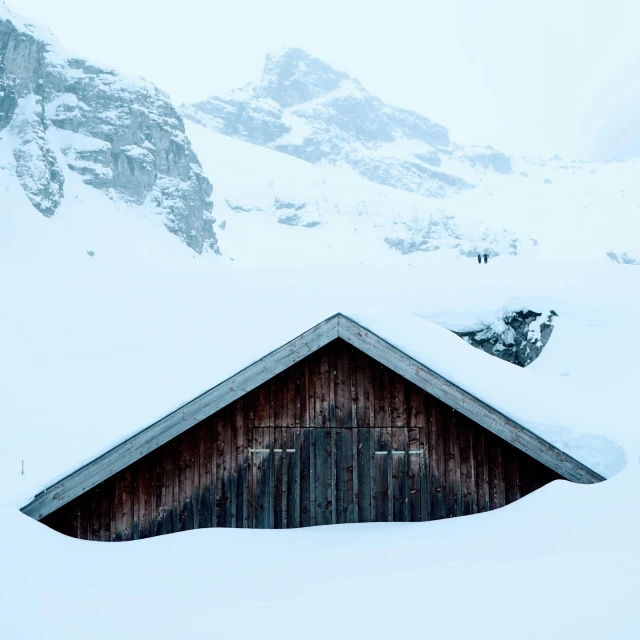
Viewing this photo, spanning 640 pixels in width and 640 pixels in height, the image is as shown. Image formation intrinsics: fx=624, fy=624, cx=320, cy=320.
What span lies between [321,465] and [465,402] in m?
1.64

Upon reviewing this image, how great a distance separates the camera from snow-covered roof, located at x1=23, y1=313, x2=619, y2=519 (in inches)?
233

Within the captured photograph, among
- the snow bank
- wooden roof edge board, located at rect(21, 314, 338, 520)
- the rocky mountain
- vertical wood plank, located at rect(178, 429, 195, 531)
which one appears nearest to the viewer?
wooden roof edge board, located at rect(21, 314, 338, 520)

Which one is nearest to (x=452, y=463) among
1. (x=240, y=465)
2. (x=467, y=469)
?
(x=467, y=469)

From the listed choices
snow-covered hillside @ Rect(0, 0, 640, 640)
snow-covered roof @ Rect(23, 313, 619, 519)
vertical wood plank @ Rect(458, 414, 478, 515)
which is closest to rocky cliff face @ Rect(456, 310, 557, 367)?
snow-covered hillside @ Rect(0, 0, 640, 640)

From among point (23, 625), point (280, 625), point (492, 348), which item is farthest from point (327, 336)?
point (492, 348)

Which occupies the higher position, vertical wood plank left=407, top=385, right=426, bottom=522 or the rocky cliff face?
the rocky cliff face

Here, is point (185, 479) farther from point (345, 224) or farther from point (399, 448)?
point (345, 224)

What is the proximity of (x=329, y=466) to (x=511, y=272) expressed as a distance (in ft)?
81.7

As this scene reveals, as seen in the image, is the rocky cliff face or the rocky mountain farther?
the rocky mountain

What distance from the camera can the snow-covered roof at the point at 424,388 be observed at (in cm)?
591

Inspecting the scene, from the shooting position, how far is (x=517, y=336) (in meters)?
20.1

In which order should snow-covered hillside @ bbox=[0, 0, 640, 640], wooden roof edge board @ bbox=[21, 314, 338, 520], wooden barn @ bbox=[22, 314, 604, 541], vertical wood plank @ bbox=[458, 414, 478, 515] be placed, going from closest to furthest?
snow-covered hillside @ bbox=[0, 0, 640, 640], wooden roof edge board @ bbox=[21, 314, 338, 520], wooden barn @ bbox=[22, 314, 604, 541], vertical wood plank @ bbox=[458, 414, 478, 515]

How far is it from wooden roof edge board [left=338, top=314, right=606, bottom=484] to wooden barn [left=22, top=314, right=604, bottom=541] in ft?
0.05

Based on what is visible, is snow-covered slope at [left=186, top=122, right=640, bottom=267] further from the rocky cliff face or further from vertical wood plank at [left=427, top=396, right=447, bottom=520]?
vertical wood plank at [left=427, top=396, right=447, bottom=520]
